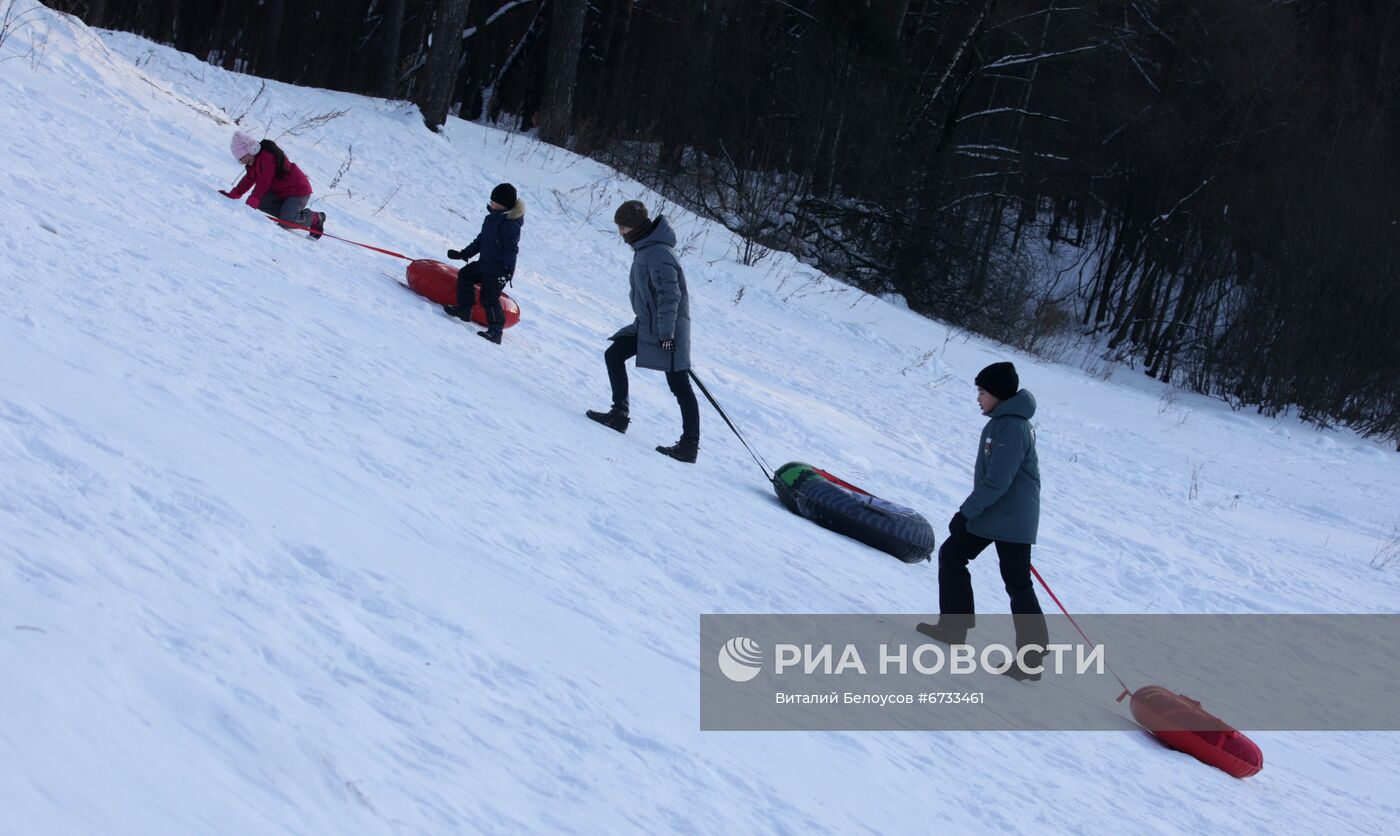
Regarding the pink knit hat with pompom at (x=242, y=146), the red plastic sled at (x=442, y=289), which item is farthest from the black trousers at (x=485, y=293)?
the pink knit hat with pompom at (x=242, y=146)

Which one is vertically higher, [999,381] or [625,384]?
[999,381]

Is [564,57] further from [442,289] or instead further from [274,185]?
[442,289]

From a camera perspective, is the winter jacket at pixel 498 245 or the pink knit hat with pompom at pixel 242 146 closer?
the winter jacket at pixel 498 245

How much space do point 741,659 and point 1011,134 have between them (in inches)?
984

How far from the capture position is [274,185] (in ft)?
32.8

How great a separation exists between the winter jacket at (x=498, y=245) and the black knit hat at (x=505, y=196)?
0.13 feet

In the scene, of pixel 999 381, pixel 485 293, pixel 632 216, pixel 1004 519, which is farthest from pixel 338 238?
pixel 1004 519

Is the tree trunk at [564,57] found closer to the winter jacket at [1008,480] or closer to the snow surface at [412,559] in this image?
the snow surface at [412,559]

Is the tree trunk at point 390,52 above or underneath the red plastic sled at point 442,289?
above

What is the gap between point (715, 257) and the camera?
712 inches

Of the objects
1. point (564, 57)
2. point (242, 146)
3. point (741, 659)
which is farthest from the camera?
point (564, 57)

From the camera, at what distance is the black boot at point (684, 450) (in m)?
8.07

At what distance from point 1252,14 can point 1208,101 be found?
267 centimetres

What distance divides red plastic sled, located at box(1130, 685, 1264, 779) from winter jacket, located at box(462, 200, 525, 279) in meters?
5.53
